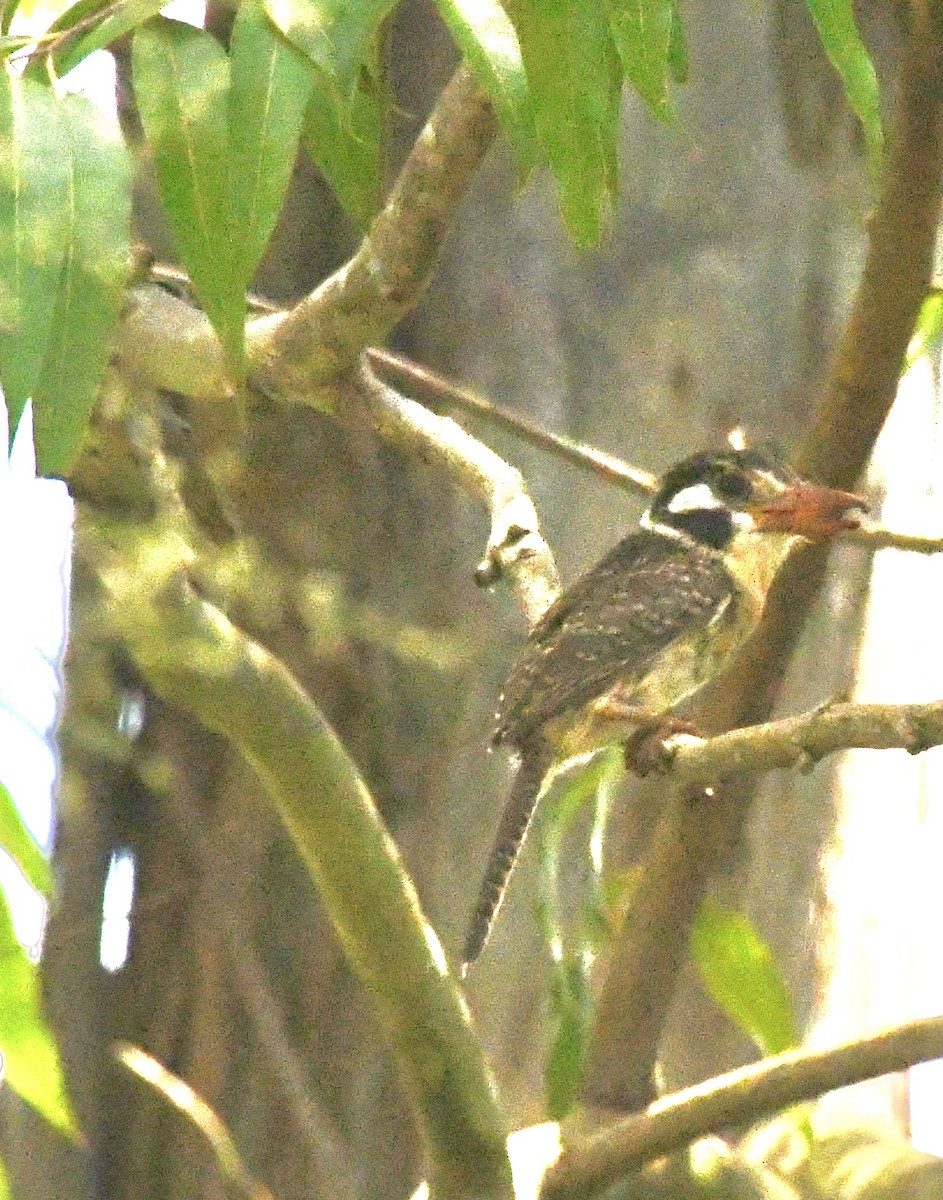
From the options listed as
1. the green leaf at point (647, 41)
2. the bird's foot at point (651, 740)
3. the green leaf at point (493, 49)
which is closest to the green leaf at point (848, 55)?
the green leaf at point (647, 41)

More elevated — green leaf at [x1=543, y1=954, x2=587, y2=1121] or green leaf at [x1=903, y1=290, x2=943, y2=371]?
green leaf at [x1=903, y1=290, x2=943, y2=371]

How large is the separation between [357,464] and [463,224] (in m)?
0.43

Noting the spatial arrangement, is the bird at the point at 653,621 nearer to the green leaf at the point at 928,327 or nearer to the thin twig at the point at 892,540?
the thin twig at the point at 892,540

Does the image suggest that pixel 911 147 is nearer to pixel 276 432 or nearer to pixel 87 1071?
pixel 276 432

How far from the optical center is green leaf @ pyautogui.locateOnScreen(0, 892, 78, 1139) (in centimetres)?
166

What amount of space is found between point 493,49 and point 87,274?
313 millimetres

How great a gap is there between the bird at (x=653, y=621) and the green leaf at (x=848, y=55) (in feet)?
2.38

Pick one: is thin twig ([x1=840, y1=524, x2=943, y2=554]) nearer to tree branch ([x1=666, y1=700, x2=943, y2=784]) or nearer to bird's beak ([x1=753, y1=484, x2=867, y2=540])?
bird's beak ([x1=753, y1=484, x2=867, y2=540])

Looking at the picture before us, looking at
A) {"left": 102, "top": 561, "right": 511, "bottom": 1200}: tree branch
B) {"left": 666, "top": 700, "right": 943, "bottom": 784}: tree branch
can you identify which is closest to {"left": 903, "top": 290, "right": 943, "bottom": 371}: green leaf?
{"left": 666, "top": 700, "right": 943, "bottom": 784}: tree branch

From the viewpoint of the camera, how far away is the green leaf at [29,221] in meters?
1.31

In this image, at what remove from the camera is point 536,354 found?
3102 mm

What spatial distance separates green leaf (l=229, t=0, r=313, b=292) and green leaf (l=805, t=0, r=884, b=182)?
1.39 feet

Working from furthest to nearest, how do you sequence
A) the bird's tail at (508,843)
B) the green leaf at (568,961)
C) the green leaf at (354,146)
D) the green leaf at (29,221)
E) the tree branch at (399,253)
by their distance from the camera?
the bird's tail at (508,843), the green leaf at (568,961), the tree branch at (399,253), the green leaf at (354,146), the green leaf at (29,221)

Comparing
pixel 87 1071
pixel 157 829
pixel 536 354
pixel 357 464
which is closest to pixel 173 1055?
pixel 87 1071
